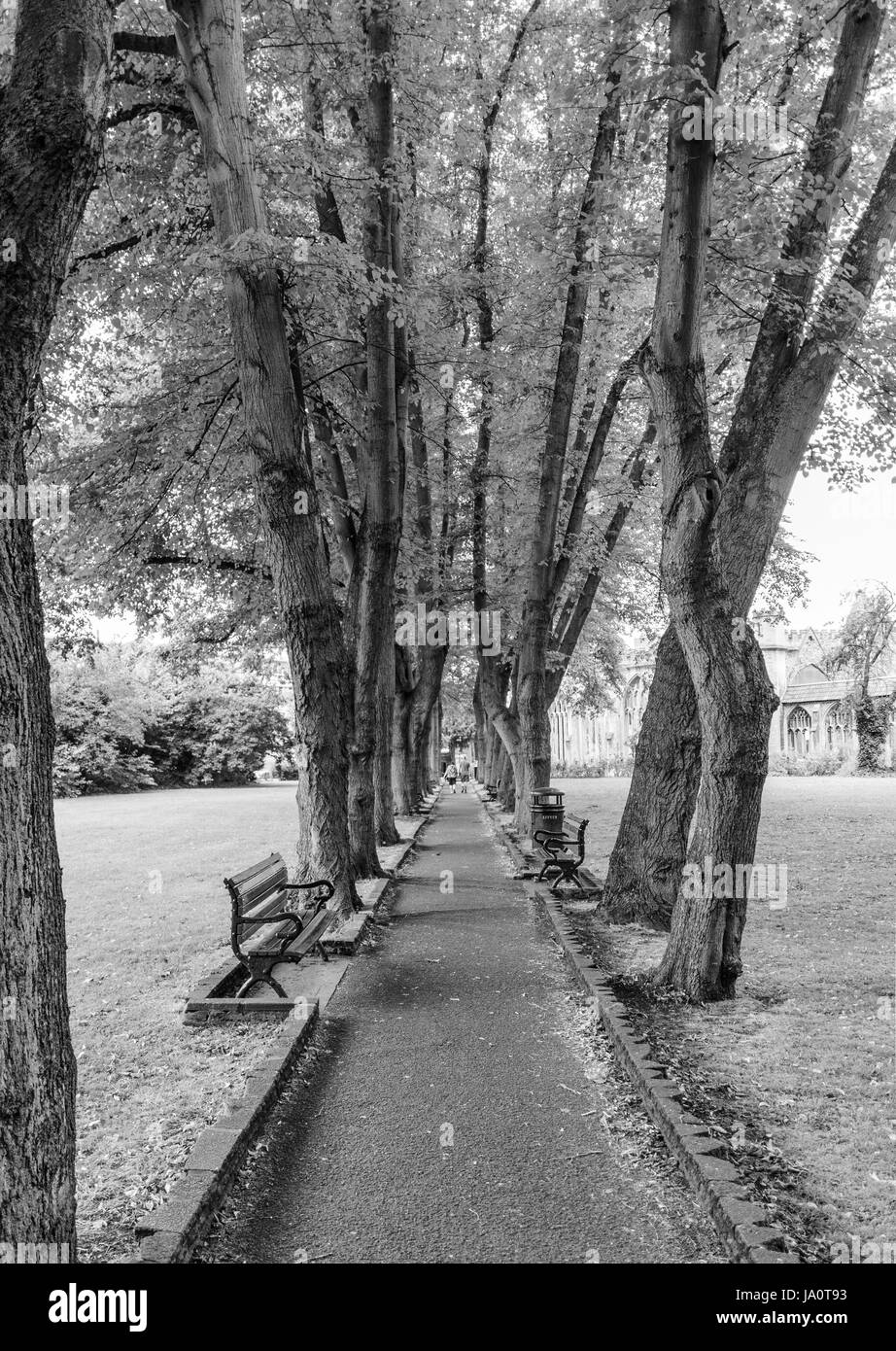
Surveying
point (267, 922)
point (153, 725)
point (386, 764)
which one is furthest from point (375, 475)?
point (153, 725)

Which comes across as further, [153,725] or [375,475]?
[153,725]

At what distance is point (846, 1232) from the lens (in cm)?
367

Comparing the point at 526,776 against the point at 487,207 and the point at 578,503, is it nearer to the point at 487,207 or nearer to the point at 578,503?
the point at 578,503

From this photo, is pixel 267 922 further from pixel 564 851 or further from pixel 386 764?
pixel 386 764

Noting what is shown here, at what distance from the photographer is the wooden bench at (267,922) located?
23.2 feet

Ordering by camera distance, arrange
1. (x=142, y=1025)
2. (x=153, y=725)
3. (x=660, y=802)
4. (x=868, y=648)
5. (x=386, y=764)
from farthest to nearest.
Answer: (x=153, y=725) < (x=868, y=648) < (x=386, y=764) < (x=660, y=802) < (x=142, y=1025)

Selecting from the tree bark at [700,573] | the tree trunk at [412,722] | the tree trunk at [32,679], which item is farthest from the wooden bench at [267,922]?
the tree trunk at [412,722]

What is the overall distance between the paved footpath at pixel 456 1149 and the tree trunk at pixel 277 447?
2051 millimetres

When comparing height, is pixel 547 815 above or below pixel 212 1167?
above

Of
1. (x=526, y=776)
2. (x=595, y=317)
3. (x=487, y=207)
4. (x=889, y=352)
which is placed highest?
(x=487, y=207)

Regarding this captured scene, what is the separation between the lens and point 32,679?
9.54 ft

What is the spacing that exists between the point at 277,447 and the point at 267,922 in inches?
162
